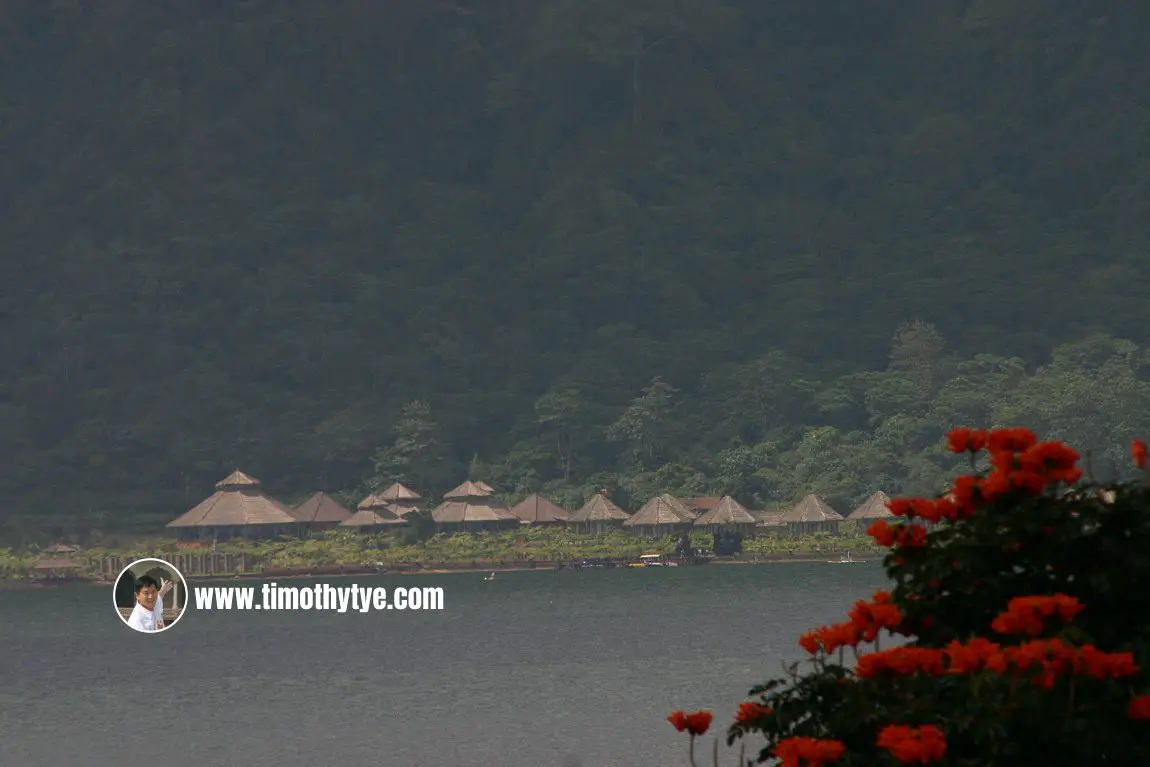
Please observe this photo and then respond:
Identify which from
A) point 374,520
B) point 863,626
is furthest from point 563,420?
point 863,626

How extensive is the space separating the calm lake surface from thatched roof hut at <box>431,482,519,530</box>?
14.8 meters

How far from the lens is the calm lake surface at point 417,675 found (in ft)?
132

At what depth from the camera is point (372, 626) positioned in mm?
81750

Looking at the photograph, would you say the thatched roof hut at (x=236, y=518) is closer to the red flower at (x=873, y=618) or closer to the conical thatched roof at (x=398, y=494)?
the conical thatched roof at (x=398, y=494)

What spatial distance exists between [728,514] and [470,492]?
1547cm

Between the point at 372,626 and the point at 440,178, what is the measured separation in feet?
281

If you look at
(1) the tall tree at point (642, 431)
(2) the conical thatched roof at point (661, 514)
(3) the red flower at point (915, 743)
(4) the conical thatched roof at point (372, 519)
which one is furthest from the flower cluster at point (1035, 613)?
(1) the tall tree at point (642, 431)

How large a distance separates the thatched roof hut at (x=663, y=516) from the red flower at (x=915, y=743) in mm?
105414

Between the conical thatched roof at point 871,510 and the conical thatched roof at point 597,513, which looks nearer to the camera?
the conical thatched roof at point 871,510

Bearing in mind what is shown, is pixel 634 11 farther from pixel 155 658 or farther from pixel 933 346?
pixel 155 658

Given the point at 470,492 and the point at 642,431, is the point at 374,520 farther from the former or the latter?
the point at 642,431

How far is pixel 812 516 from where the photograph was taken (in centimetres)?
11019

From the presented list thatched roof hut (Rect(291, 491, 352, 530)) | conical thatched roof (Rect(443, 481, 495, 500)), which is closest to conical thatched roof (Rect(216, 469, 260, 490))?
thatched roof hut (Rect(291, 491, 352, 530))

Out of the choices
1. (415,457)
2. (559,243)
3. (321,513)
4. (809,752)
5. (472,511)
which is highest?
(559,243)
